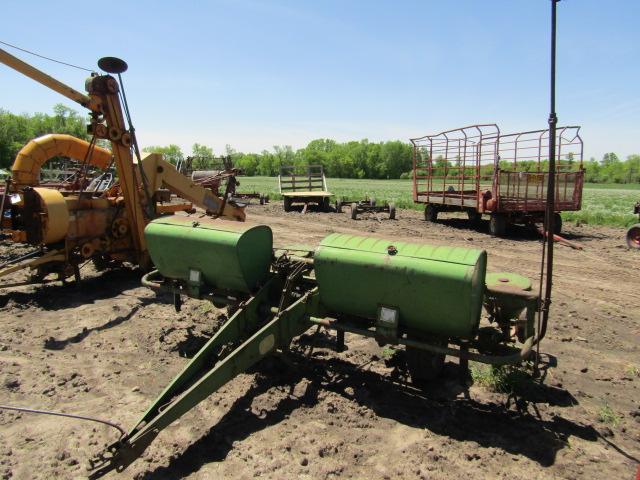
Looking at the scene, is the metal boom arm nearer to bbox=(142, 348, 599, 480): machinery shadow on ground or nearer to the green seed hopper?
the green seed hopper

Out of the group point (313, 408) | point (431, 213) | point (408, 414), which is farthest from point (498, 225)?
point (313, 408)

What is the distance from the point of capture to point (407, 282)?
345 cm

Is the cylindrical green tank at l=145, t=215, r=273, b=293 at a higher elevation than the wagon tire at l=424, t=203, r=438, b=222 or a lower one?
higher

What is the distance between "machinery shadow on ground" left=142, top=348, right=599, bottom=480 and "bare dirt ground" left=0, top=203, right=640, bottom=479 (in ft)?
0.05

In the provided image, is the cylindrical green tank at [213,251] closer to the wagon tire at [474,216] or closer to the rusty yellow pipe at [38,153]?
the rusty yellow pipe at [38,153]

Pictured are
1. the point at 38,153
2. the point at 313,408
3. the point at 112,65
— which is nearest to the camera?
the point at 313,408

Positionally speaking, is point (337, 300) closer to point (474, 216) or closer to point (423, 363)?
point (423, 363)

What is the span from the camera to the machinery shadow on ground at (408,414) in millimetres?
3328

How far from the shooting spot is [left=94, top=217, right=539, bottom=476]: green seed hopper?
10.8ft

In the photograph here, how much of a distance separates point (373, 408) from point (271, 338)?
3.36ft

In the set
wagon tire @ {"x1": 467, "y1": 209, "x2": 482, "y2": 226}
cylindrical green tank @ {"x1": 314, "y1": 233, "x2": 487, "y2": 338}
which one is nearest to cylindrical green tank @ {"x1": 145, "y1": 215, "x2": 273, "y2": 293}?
cylindrical green tank @ {"x1": 314, "y1": 233, "x2": 487, "y2": 338}

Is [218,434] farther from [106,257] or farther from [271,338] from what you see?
[106,257]

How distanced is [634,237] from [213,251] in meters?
11.5

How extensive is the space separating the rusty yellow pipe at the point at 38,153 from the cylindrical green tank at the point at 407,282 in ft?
20.9
